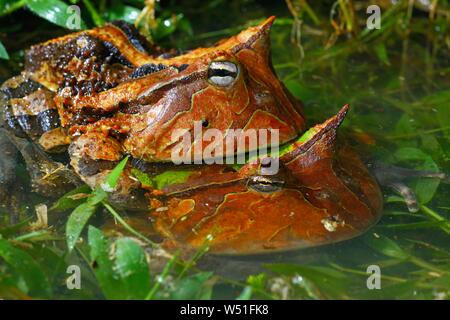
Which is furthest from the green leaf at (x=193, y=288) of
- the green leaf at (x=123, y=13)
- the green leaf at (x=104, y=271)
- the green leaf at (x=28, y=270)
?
the green leaf at (x=123, y=13)

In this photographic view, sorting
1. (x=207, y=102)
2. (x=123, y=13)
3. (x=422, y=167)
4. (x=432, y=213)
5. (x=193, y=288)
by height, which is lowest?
(x=432, y=213)

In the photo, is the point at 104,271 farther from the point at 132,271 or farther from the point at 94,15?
the point at 94,15

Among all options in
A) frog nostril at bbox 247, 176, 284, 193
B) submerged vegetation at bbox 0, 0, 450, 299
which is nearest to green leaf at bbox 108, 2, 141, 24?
submerged vegetation at bbox 0, 0, 450, 299

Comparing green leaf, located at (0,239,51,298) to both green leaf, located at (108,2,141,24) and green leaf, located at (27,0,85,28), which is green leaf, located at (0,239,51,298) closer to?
green leaf, located at (27,0,85,28)

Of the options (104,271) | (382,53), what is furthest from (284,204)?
(382,53)
